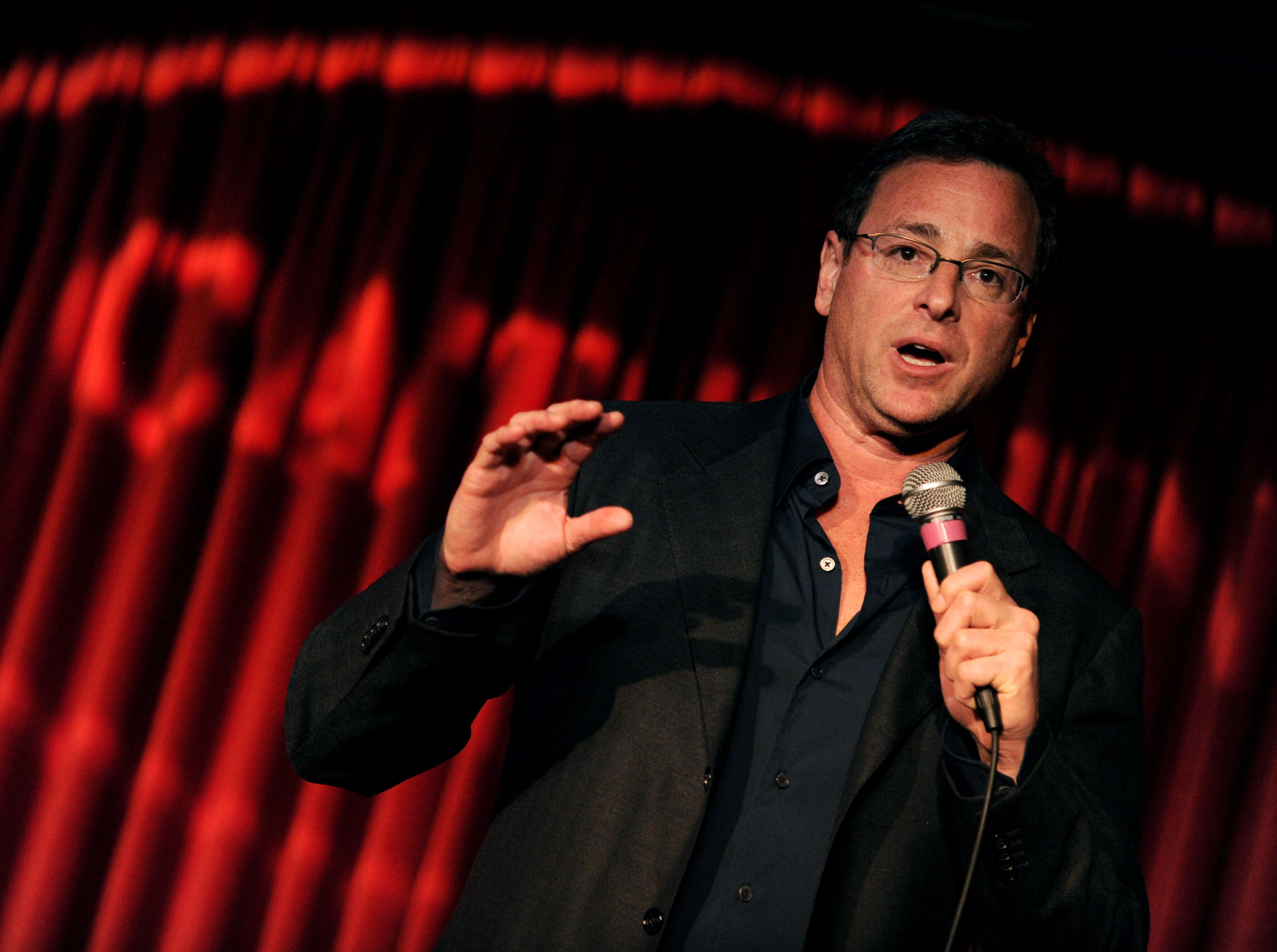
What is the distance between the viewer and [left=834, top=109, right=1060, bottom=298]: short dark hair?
1648 mm

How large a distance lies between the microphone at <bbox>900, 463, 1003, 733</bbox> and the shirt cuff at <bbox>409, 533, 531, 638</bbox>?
1.62 feet

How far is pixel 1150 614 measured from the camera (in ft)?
8.32

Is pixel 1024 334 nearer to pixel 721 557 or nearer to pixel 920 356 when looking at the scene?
pixel 920 356

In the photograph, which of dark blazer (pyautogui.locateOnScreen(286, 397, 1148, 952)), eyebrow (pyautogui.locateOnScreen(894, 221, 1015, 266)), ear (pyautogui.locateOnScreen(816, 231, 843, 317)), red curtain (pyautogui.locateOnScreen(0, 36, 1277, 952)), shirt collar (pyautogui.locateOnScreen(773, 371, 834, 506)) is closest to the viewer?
dark blazer (pyautogui.locateOnScreen(286, 397, 1148, 952))

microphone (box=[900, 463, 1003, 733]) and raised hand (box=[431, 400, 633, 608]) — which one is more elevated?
microphone (box=[900, 463, 1003, 733])

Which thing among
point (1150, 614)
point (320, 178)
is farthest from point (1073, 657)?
point (320, 178)

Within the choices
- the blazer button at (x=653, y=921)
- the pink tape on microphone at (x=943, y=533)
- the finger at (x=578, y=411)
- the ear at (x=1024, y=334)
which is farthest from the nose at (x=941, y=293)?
the blazer button at (x=653, y=921)

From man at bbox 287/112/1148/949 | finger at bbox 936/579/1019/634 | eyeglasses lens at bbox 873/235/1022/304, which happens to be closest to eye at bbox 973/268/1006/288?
eyeglasses lens at bbox 873/235/1022/304

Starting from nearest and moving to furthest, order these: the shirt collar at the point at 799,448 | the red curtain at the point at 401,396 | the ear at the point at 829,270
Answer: the shirt collar at the point at 799,448
the ear at the point at 829,270
the red curtain at the point at 401,396

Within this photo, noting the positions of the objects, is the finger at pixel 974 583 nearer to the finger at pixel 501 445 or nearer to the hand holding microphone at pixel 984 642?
the hand holding microphone at pixel 984 642

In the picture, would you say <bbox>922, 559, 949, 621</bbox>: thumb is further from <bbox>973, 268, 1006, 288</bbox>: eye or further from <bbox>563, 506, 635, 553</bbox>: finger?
<bbox>973, 268, 1006, 288</bbox>: eye

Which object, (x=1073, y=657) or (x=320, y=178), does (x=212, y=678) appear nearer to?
(x=320, y=178)

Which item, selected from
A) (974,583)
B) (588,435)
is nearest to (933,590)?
(974,583)

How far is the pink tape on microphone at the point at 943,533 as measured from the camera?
43.8 inches
